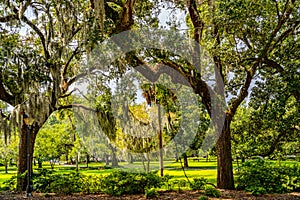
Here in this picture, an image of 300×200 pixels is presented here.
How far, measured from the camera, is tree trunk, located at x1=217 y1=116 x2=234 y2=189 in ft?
22.4

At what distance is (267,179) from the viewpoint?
657 centimetres

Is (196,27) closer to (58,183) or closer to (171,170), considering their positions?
(58,183)

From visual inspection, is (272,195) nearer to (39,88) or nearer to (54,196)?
(54,196)

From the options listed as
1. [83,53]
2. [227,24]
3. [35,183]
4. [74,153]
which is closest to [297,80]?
[227,24]

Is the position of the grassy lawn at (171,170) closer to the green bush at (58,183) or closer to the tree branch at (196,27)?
the green bush at (58,183)

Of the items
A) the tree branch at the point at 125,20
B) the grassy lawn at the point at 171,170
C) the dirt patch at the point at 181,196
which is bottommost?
the grassy lawn at the point at 171,170

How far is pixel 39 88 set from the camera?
7125mm

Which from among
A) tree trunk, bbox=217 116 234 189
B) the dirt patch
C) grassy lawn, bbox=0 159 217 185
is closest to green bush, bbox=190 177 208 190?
the dirt patch

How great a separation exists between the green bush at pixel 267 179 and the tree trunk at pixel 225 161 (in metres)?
0.26

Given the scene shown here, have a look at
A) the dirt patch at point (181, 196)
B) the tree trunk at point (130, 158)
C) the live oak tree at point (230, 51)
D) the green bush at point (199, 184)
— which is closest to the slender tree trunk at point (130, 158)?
the tree trunk at point (130, 158)

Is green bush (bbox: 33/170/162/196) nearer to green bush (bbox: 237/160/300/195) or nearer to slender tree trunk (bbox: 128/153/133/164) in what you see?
green bush (bbox: 237/160/300/195)

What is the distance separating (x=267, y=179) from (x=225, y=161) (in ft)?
3.17

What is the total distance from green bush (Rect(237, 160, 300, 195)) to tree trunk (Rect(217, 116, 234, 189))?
262 millimetres

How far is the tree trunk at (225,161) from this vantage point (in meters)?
6.82
